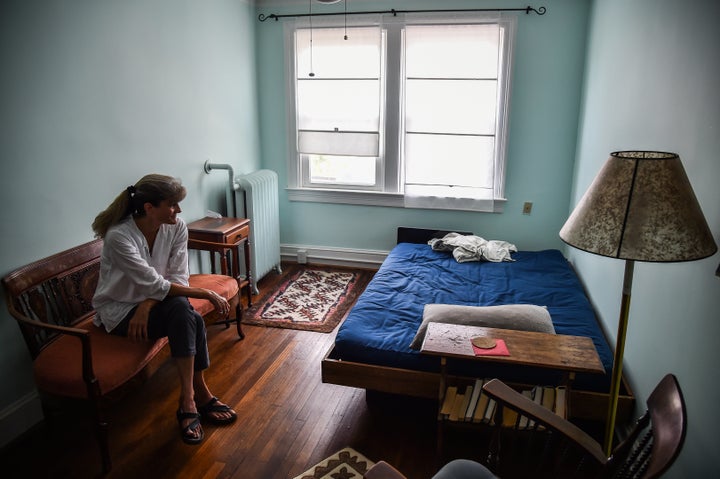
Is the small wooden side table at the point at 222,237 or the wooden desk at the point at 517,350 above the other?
the small wooden side table at the point at 222,237

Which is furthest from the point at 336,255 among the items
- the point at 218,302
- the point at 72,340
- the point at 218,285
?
the point at 72,340

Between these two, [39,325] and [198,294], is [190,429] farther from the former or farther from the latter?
[39,325]

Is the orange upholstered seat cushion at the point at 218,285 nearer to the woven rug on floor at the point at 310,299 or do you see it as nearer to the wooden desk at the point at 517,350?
the woven rug on floor at the point at 310,299

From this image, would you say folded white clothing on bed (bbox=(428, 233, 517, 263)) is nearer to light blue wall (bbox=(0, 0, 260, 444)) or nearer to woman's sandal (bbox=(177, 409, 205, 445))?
light blue wall (bbox=(0, 0, 260, 444))

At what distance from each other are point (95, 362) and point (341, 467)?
3.65 ft

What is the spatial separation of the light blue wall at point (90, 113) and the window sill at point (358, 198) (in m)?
0.89

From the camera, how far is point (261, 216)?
4.05m

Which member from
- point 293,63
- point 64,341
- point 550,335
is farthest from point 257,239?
point 550,335

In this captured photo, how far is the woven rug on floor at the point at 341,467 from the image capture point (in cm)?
206

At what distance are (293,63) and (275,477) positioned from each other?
3402mm

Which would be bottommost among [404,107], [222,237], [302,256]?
[302,256]

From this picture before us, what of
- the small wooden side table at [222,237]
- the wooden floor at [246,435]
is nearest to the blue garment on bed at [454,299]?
the wooden floor at [246,435]

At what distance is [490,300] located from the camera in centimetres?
290

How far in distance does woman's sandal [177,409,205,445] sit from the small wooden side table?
1.09 metres
